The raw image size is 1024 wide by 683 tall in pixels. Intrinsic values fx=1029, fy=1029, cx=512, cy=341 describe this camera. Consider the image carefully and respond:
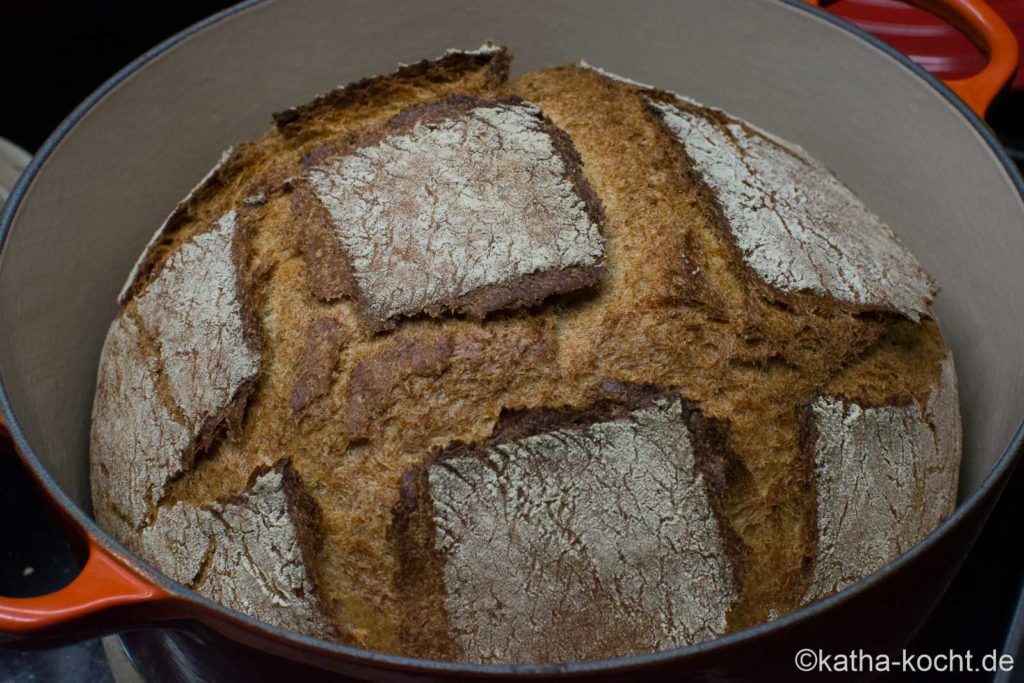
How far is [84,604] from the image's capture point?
750mm

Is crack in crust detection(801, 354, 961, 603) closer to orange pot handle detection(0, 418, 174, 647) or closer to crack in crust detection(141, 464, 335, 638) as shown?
crack in crust detection(141, 464, 335, 638)

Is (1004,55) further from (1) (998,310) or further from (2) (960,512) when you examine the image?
(2) (960,512)

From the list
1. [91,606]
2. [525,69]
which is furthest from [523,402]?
[525,69]

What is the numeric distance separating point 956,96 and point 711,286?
45 cm

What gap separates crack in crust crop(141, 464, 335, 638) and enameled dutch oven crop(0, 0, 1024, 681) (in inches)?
2.8

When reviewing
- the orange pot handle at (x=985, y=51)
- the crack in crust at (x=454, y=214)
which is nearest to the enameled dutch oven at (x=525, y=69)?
the orange pot handle at (x=985, y=51)

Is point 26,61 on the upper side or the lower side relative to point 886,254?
upper

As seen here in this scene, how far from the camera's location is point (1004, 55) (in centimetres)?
119

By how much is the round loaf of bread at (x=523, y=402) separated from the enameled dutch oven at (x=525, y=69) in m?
0.11

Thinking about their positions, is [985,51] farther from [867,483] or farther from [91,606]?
[91,606]

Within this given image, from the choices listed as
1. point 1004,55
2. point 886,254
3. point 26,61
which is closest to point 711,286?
point 886,254

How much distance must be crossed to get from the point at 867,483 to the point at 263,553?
0.55m

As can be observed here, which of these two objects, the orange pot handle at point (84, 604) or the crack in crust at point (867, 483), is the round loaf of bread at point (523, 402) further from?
the orange pot handle at point (84, 604)

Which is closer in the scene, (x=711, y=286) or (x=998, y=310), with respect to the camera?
(x=711, y=286)
